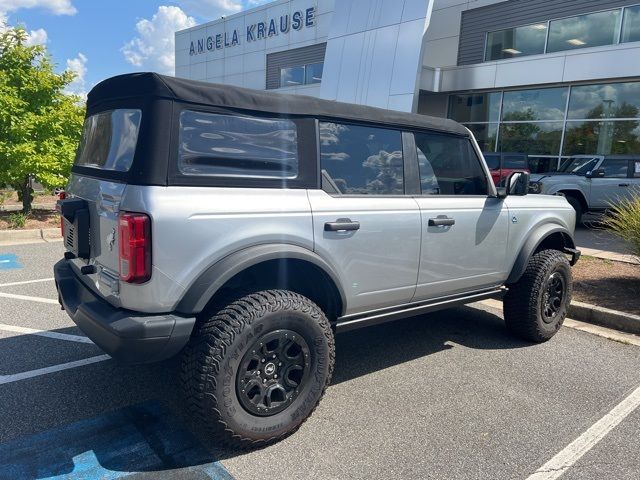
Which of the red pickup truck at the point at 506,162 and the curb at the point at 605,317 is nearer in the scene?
the curb at the point at 605,317

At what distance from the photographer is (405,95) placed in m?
16.8

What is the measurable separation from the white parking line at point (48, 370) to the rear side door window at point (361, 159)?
231 cm

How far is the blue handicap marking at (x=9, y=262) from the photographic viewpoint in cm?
677

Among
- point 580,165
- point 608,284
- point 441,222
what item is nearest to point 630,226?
point 608,284

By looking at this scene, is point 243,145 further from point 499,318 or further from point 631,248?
point 631,248

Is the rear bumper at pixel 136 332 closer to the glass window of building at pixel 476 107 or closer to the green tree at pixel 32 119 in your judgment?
the green tree at pixel 32 119

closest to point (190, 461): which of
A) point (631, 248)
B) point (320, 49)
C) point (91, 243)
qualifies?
point (91, 243)

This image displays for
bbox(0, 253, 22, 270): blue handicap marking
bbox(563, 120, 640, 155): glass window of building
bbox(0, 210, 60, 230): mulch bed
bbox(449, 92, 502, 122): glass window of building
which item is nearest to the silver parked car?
bbox(563, 120, 640, 155): glass window of building

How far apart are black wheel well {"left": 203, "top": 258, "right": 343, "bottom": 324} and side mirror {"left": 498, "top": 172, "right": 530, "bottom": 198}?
1.86 m

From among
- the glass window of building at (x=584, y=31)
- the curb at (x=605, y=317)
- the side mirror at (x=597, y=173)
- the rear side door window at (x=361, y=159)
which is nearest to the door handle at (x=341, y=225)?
the rear side door window at (x=361, y=159)

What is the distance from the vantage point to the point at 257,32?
2784cm

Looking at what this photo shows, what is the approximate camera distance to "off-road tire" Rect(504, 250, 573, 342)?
4.39 metres

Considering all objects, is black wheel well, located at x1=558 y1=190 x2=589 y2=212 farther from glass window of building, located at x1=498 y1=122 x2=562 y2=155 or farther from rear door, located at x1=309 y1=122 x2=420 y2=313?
rear door, located at x1=309 y1=122 x2=420 y2=313

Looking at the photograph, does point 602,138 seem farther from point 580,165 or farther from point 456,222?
point 456,222
